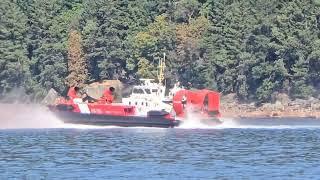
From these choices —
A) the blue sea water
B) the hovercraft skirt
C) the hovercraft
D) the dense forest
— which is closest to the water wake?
the hovercraft

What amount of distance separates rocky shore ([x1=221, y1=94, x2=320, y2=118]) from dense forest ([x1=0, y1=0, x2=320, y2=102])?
3.42ft

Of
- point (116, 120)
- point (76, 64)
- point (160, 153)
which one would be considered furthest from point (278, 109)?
point (160, 153)

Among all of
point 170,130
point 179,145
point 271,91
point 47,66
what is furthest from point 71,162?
point 47,66

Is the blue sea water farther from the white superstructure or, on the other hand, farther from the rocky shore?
the rocky shore

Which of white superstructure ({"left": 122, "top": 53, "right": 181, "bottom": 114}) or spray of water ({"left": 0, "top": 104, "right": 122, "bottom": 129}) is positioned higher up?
white superstructure ({"left": 122, "top": 53, "right": 181, "bottom": 114})

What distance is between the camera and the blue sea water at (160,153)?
3135 inches

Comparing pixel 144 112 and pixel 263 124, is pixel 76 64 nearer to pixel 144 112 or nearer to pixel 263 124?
pixel 263 124

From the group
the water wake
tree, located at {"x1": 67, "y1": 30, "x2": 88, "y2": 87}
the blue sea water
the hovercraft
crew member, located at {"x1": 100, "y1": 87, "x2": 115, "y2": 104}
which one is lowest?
the blue sea water

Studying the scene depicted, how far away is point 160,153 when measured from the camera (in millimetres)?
94938

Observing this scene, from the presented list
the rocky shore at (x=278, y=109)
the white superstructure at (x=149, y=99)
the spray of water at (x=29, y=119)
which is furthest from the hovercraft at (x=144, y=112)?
the rocky shore at (x=278, y=109)

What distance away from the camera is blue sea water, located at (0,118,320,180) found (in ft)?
261

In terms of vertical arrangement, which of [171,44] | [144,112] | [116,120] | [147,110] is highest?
[171,44]

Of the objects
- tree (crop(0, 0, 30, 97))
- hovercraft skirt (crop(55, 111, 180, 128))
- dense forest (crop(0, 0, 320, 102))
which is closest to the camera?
hovercraft skirt (crop(55, 111, 180, 128))

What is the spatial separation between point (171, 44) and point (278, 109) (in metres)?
18.5
